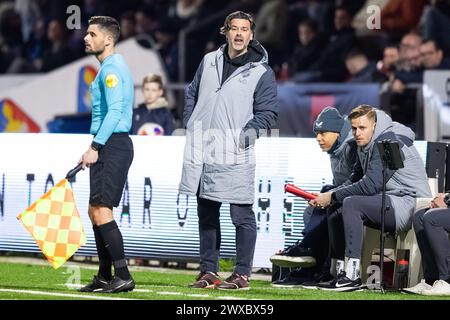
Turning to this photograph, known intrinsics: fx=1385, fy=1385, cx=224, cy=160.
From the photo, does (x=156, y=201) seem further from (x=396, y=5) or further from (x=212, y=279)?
(x=396, y=5)

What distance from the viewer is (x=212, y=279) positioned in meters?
10.4

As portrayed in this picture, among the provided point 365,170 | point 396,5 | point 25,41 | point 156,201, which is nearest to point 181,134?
point 156,201

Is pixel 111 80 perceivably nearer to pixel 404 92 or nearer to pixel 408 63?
pixel 404 92

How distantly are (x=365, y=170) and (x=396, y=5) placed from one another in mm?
8273

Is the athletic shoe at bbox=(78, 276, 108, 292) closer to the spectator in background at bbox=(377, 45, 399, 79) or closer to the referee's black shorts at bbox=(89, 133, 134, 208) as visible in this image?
the referee's black shorts at bbox=(89, 133, 134, 208)

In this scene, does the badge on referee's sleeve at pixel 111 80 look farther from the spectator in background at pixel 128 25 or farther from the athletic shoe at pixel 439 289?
the spectator in background at pixel 128 25

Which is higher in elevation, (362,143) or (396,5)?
(396,5)

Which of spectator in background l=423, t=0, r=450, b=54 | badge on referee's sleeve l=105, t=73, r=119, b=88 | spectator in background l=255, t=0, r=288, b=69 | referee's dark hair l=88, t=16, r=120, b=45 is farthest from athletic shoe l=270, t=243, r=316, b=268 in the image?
spectator in background l=255, t=0, r=288, b=69

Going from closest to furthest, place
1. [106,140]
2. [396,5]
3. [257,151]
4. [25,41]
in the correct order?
[106,140]
[257,151]
[396,5]
[25,41]

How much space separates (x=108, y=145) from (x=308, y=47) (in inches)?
375

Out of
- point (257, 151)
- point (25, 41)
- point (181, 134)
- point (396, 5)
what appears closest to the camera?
point (257, 151)

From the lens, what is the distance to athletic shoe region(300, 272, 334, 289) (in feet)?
35.7
